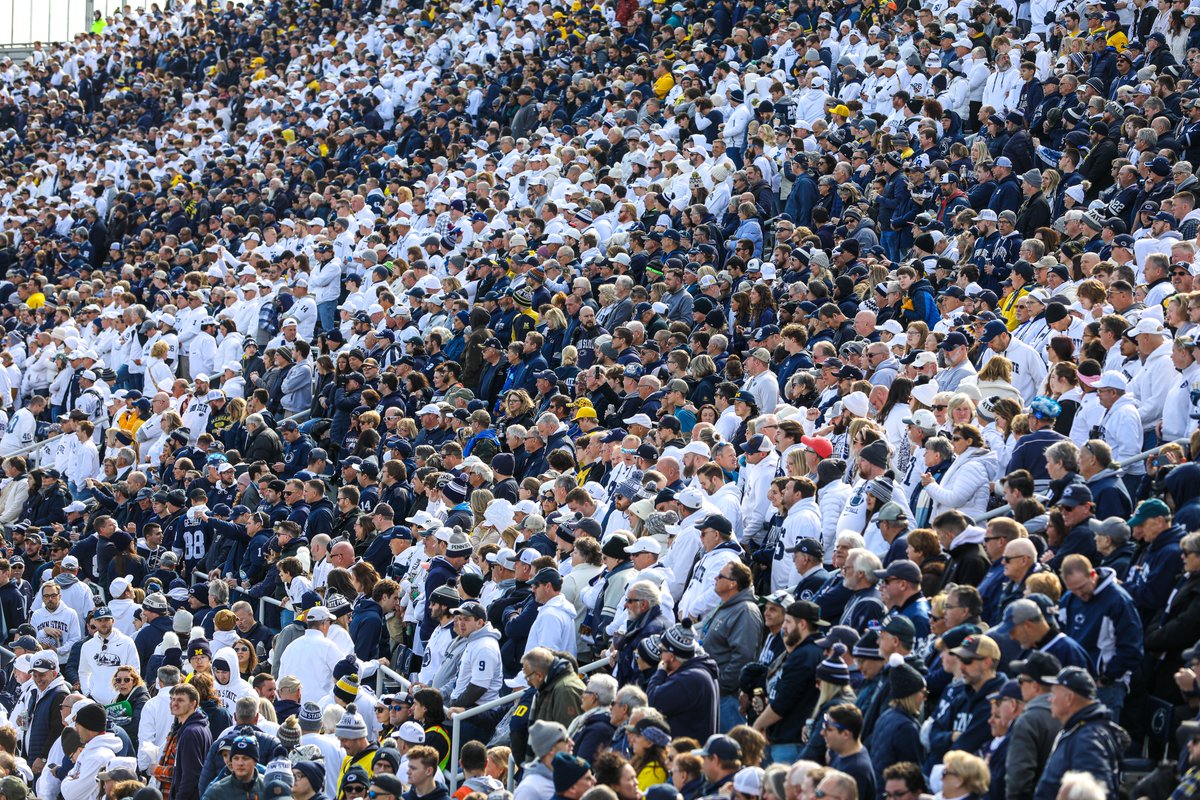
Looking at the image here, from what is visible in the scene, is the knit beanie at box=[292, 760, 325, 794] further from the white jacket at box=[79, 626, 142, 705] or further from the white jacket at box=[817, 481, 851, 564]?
the white jacket at box=[79, 626, 142, 705]

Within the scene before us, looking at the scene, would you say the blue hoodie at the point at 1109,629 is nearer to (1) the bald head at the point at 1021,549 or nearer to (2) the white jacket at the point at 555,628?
(1) the bald head at the point at 1021,549

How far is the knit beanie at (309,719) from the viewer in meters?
11.2

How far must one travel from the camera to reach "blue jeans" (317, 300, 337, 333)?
877 inches

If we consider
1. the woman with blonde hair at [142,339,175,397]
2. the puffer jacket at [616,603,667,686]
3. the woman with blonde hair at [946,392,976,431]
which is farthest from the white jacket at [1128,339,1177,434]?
the woman with blonde hair at [142,339,175,397]

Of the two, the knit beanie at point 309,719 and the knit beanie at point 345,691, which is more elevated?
the knit beanie at point 345,691

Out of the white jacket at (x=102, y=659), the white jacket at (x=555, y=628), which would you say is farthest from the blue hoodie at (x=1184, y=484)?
the white jacket at (x=102, y=659)

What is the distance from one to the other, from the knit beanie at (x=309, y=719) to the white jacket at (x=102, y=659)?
3.18m

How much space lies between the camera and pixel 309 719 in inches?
440

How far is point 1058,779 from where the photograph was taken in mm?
7332

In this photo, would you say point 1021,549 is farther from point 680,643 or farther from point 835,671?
point 680,643

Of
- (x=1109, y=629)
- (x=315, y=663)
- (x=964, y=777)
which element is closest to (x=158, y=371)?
(x=315, y=663)

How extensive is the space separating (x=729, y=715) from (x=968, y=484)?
2304 mm

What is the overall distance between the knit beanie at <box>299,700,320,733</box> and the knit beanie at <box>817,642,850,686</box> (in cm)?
397

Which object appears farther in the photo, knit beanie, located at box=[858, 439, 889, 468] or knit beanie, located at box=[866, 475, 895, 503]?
knit beanie, located at box=[858, 439, 889, 468]
